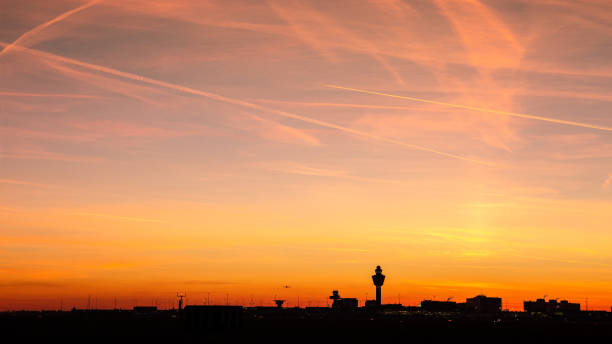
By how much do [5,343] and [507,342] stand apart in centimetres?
7938

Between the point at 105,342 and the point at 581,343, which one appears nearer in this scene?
the point at 105,342

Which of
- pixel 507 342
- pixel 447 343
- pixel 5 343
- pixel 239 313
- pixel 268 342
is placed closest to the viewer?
pixel 5 343

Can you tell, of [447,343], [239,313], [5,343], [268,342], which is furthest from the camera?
[239,313]

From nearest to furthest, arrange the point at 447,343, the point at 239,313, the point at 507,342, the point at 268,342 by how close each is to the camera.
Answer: the point at 268,342 < the point at 447,343 < the point at 507,342 < the point at 239,313

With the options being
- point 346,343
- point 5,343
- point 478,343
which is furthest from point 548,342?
point 5,343

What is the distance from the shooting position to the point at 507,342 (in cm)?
12238

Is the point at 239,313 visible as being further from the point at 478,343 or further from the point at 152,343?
the point at 478,343

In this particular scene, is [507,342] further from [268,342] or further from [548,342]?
[268,342]

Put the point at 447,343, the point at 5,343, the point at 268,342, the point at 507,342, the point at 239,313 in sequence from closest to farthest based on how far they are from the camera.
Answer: the point at 5,343, the point at 268,342, the point at 447,343, the point at 507,342, the point at 239,313

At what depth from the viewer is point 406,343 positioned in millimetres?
112125

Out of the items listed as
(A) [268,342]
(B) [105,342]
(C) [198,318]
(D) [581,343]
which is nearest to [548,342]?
(D) [581,343]

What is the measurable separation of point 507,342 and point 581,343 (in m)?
13.5

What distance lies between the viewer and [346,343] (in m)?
110

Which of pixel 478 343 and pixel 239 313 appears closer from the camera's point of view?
pixel 478 343
